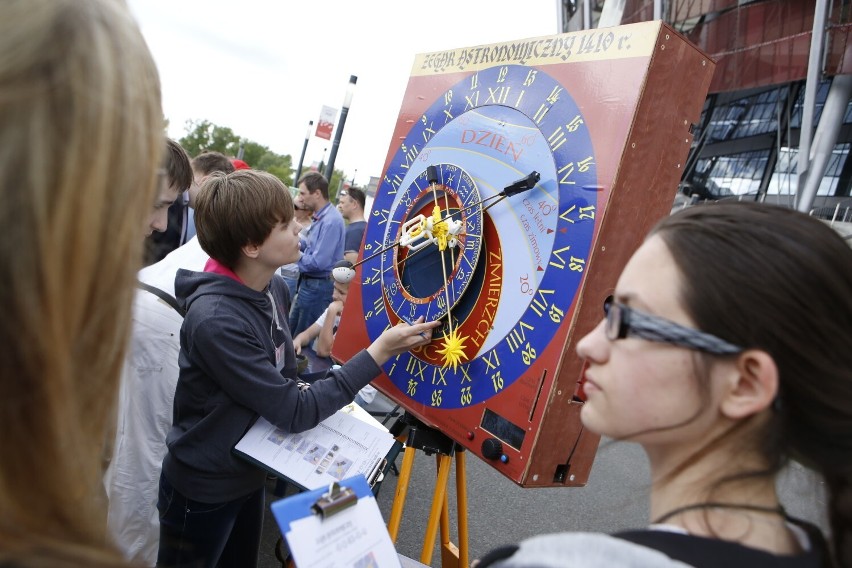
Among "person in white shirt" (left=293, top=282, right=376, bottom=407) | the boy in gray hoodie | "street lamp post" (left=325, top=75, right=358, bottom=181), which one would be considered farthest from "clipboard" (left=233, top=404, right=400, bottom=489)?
"street lamp post" (left=325, top=75, right=358, bottom=181)

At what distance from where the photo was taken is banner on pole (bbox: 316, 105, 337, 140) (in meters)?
10.9

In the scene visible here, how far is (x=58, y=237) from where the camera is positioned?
0.55m

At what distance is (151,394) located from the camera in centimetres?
212

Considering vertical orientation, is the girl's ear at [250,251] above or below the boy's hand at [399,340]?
above

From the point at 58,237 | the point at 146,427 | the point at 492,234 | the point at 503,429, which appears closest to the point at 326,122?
the point at 146,427

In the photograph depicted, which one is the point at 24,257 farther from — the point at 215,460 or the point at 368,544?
the point at 215,460

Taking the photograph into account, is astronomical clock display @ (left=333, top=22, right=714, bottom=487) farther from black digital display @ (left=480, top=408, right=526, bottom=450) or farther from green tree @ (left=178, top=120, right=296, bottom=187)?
green tree @ (left=178, top=120, right=296, bottom=187)

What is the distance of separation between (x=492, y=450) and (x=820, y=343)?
0.92 meters

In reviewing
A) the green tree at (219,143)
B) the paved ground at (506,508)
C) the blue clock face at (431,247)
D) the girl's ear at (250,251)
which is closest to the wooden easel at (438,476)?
the blue clock face at (431,247)

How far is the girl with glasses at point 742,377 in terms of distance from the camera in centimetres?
Answer: 87

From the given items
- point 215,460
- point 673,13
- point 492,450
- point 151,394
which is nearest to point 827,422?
point 492,450

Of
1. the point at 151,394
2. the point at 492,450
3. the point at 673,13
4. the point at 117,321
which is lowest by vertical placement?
the point at 151,394

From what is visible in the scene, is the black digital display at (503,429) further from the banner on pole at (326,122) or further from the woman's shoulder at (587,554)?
the banner on pole at (326,122)

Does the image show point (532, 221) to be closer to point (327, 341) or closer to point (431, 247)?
point (431, 247)
